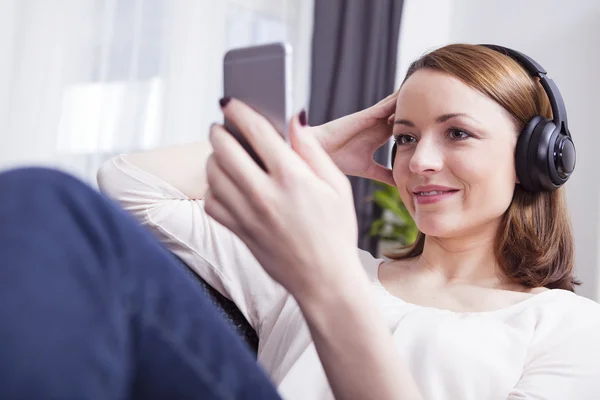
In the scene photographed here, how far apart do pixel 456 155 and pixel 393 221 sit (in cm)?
226

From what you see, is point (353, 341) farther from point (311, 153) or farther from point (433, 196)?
point (433, 196)

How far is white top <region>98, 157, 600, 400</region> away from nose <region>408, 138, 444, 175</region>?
235mm

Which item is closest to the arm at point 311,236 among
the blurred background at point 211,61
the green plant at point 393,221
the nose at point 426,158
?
the nose at point 426,158

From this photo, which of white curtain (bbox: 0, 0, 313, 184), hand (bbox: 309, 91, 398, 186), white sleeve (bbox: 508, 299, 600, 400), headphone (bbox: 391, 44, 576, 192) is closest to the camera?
white sleeve (bbox: 508, 299, 600, 400)

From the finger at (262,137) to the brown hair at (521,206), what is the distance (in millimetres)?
632

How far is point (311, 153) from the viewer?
0.62 meters

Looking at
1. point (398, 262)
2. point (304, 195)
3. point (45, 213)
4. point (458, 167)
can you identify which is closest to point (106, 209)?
point (45, 213)

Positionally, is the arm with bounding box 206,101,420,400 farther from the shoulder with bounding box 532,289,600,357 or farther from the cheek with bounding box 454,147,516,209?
the cheek with bounding box 454,147,516,209

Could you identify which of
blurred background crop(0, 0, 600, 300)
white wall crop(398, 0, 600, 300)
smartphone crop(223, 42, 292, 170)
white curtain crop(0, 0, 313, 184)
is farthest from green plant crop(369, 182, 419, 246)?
smartphone crop(223, 42, 292, 170)

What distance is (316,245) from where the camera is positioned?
599 mm

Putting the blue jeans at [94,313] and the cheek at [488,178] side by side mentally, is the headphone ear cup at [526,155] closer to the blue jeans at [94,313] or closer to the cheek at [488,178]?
the cheek at [488,178]

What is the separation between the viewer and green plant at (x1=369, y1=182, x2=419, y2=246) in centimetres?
318

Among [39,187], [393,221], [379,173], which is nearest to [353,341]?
[39,187]

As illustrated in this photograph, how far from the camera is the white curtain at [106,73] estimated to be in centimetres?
256
